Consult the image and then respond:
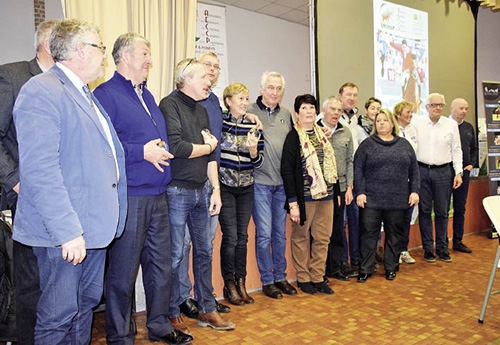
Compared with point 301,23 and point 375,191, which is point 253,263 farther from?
point 301,23

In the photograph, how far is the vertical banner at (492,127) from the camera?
523 centimetres

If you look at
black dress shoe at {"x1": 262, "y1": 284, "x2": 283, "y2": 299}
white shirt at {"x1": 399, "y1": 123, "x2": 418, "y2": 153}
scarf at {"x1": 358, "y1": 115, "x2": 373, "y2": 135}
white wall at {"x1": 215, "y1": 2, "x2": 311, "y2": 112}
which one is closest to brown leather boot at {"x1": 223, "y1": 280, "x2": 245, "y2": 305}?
black dress shoe at {"x1": 262, "y1": 284, "x2": 283, "y2": 299}

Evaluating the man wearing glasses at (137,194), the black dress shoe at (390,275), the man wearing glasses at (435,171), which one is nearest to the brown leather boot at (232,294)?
the man wearing glasses at (137,194)

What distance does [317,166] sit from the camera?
311cm

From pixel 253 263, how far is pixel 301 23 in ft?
18.1

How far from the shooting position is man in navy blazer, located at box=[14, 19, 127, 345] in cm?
142

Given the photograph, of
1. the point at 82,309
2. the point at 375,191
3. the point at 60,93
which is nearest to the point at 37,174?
the point at 60,93

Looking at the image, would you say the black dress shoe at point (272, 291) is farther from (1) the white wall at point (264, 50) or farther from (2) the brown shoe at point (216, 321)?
(1) the white wall at point (264, 50)

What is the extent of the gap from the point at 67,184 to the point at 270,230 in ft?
5.93

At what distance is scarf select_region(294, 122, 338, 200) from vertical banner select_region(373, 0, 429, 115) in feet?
5.55

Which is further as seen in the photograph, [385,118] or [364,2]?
[364,2]

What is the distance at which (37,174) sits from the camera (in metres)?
1.41

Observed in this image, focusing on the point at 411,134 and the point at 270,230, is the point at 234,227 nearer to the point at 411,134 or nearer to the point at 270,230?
the point at 270,230

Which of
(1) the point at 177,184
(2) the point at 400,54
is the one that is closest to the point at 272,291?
(1) the point at 177,184
